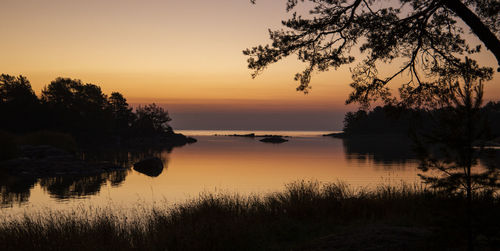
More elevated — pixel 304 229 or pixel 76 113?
pixel 76 113

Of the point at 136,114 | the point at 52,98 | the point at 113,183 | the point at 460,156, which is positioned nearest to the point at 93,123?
the point at 52,98

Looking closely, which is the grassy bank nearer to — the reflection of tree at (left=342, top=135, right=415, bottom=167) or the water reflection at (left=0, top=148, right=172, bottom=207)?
the reflection of tree at (left=342, top=135, right=415, bottom=167)

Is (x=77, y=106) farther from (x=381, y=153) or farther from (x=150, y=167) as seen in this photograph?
(x=381, y=153)

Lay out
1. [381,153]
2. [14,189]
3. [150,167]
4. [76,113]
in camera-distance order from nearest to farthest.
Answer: [14,189], [150,167], [381,153], [76,113]

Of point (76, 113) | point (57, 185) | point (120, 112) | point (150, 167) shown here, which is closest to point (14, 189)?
point (57, 185)

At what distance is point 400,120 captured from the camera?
13.6 m

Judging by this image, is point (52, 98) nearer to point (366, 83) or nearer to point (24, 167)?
point (24, 167)

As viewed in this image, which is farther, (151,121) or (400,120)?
(151,121)

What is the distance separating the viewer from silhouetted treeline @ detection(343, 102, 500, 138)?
801cm

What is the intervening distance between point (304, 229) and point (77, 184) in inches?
1054

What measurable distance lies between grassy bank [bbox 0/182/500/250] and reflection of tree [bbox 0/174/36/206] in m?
14.1

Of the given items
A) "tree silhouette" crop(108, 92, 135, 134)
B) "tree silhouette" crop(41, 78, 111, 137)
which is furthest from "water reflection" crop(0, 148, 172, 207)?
"tree silhouette" crop(108, 92, 135, 134)

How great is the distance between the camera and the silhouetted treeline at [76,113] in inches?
3187

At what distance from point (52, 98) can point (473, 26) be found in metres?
108
